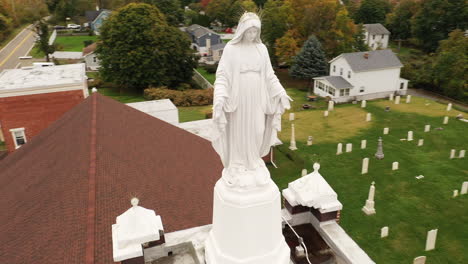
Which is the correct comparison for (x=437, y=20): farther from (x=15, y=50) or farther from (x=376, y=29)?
(x=15, y=50)

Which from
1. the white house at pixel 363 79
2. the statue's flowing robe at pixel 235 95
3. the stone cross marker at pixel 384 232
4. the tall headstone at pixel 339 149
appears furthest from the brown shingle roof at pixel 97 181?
the white house at pixel 363 79

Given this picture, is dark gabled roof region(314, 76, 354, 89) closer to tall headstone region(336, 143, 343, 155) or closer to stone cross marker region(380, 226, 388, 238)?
tall headstone region(336, 143, 343, 155)

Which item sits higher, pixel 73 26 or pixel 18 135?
pixel 73 26

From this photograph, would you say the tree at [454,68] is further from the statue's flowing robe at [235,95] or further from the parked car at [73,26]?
the parked car at [73,26]

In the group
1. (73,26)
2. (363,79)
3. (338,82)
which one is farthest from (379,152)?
(73,26)

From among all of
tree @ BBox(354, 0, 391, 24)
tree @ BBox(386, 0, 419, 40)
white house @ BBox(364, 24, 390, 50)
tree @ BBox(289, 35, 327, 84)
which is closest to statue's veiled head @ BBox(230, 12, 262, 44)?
tree @ BBox(289, 35, 327, 84)

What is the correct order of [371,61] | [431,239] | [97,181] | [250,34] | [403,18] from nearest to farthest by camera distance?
[250,34], [97,181], [431,239], [371,61], [403,18]
